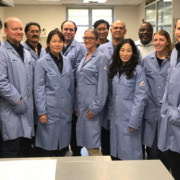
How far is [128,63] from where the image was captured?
1.99 meters

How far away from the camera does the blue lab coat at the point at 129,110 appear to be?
191cm

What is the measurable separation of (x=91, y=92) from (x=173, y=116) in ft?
2.64

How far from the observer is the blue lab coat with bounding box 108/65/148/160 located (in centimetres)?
191

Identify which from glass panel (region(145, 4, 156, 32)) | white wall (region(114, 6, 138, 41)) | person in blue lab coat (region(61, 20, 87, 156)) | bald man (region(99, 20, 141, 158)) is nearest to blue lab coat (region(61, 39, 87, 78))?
person in blue lab coat (region(61, 20, 87, 156))

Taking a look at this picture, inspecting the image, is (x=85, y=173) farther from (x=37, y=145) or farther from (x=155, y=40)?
(x=155, y=40)

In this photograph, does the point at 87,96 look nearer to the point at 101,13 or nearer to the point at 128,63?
the point at 128,63

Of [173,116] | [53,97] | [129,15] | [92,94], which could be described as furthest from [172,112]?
[129,15]

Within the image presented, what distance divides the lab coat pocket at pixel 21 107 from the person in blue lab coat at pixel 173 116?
3.95 feet

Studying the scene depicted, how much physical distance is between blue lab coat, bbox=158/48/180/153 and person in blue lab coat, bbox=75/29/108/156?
1.95 ft

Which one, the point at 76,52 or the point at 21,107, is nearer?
the point at 21,107

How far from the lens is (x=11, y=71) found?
1873 millimetres

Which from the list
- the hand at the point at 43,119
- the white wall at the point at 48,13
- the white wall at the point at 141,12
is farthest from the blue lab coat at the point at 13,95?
the white wall at the point at 141,12

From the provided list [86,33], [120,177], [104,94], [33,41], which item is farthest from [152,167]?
[33,41]

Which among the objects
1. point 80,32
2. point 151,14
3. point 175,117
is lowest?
point 175,117
